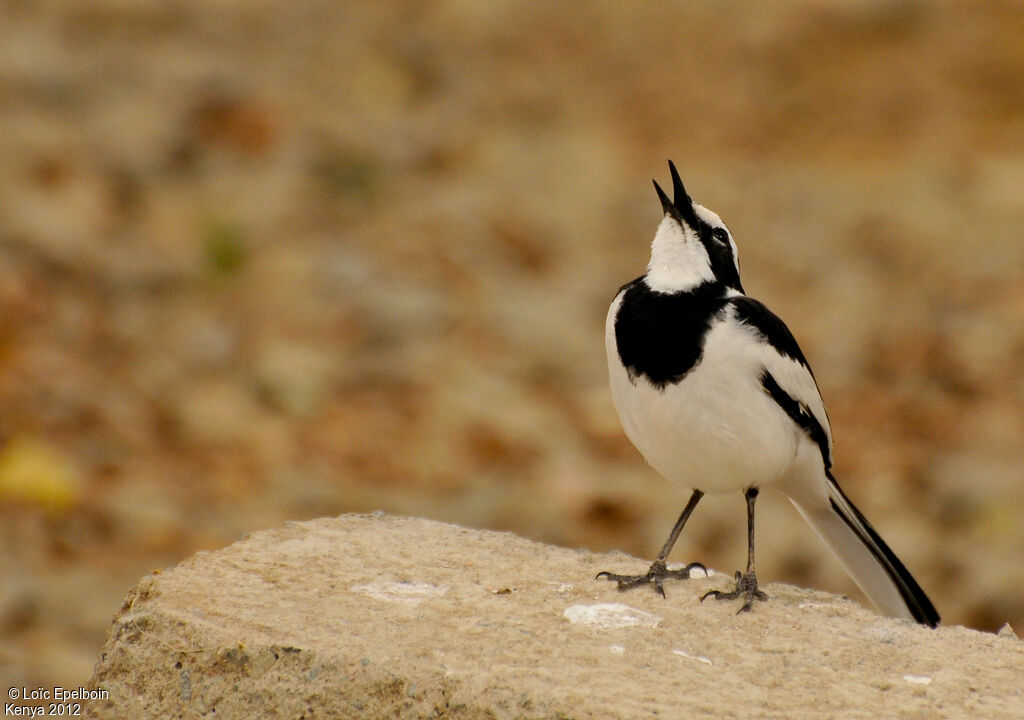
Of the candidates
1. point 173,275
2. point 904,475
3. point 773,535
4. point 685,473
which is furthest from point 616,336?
point 173,275

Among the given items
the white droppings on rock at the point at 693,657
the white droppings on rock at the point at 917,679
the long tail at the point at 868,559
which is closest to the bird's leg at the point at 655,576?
the white droppings on rock at the point at 693,657

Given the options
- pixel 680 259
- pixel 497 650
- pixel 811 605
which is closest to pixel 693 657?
pixel 497 650

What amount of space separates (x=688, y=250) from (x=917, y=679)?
56.5 inches

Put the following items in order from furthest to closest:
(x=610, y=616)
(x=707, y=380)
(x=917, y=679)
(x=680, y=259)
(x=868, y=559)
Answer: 1. (x=868, y=559)
2. (x=680, y=259)
3. (x=707, y=380)
4. (x=610, y=616)
5. (x=917, y=679)

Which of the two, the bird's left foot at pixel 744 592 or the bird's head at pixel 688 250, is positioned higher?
the bird's head at pixel 688 250

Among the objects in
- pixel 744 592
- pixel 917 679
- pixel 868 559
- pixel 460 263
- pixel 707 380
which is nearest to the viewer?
pixel 917 679

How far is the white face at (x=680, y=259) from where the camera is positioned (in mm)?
4289

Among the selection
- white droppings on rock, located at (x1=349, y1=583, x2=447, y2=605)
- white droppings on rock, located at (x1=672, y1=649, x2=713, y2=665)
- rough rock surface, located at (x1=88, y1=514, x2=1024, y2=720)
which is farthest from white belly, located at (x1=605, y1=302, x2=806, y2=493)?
white droppings on rock, located at (x1=349, y1=583, x2=447, y2=605)

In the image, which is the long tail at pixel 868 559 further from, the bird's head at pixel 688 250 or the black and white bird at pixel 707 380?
the bird's head at pixel 688 250

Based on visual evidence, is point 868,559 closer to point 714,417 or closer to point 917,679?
point 714,417

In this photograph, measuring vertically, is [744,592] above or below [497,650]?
above

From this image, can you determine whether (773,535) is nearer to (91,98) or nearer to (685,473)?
(685,473)

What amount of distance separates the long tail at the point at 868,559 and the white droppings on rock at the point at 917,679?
37.3 inches

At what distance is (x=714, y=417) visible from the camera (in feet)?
13.4
